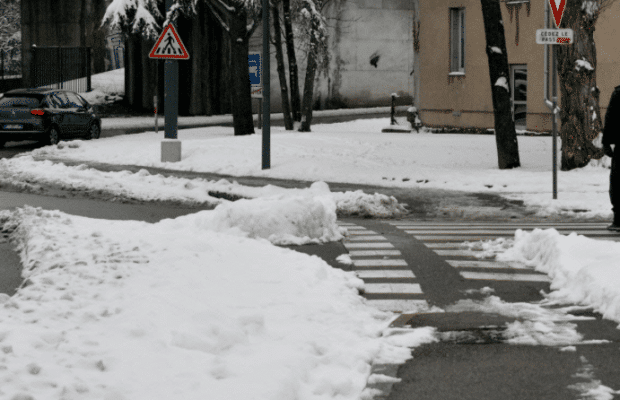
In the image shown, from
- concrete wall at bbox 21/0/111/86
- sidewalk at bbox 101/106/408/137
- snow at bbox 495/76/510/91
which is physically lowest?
sidewalk at bbox 101/106/408/137

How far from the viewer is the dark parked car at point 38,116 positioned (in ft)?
82.7

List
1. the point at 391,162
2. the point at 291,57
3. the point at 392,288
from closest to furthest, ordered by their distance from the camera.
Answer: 1. the point at 392,288
2. the point at 391,162
3. the point at 291,57

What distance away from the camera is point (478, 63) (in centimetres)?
2978

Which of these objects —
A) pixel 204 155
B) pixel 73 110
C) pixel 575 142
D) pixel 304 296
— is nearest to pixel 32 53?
pixel 73 110

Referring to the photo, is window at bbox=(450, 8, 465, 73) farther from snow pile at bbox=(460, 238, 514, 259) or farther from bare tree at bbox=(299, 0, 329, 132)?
snow pile at bbox=(460, 238, 514, 259)

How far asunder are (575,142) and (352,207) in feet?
21.7

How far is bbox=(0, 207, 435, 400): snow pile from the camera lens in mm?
4840

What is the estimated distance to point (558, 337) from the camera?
247 inches

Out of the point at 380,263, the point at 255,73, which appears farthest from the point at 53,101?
the point at 380,263

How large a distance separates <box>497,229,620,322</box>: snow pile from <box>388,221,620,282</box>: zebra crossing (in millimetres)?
219

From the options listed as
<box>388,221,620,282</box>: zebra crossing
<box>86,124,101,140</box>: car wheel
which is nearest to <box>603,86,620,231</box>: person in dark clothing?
<box>388,221,620,282</box>: zebra crossing

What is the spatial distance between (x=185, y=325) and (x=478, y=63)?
994 inches

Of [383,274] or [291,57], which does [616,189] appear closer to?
[383,274]

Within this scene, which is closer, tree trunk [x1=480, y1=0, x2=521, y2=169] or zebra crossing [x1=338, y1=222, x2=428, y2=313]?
zebra crossing [x1=338, y1=222, x2=428, y2=313]
